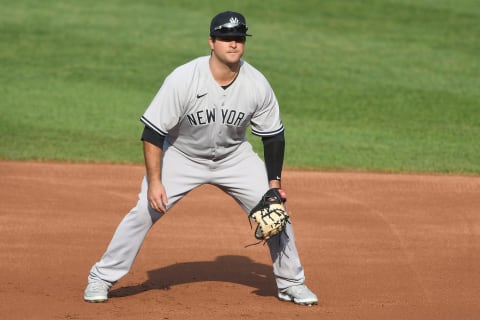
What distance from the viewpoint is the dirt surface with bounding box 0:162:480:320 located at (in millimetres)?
6328

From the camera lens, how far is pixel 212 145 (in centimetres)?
625

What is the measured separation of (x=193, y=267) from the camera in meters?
7.32

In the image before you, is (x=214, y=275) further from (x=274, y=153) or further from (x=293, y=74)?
(x=293, y=74)

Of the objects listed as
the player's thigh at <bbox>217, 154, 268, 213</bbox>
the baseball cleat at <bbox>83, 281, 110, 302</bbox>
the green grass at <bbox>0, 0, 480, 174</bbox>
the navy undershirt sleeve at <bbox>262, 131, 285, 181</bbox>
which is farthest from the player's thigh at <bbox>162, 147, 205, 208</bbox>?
the green grass at <bbox>0, 0, 480, 174</bbox>

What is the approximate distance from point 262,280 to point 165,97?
1.73 m

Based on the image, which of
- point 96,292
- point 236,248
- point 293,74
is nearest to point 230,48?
point 96,292

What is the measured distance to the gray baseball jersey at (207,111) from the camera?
19.7ft

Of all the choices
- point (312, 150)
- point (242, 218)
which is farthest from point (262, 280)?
point (312, 150)

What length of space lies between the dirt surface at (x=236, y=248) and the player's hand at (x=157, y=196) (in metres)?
0.66

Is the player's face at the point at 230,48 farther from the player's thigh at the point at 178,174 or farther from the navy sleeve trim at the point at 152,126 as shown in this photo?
the player's thigh at the point at 178,174

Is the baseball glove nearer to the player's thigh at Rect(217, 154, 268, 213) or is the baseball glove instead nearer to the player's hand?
the player's thigh at Rect(217, 154, 268, 213)

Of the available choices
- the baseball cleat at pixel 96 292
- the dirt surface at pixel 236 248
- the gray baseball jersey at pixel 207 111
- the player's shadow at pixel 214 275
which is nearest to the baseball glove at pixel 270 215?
the gray baseball jersey at pixel 207 111

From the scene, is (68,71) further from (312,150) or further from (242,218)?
(242,218)

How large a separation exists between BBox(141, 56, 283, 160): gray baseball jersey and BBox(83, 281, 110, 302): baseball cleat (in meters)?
1.00
